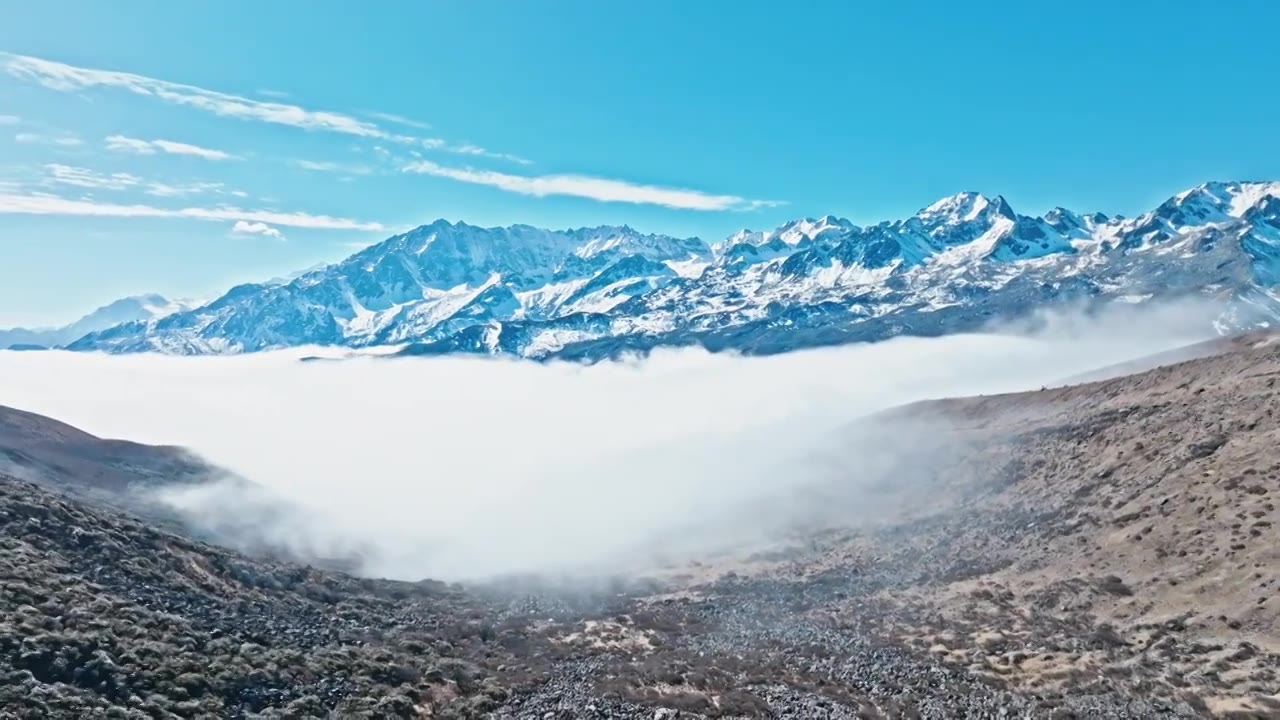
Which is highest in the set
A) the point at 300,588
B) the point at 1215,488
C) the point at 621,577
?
the point at 1215,488

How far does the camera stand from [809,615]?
70.4 m

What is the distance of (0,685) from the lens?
35.9 m

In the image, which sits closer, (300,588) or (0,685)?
(0,685)

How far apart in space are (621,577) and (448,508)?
84.9m

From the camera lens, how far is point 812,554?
9194cm

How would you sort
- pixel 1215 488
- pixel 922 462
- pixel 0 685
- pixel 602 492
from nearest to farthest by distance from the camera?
pixel 0 685, pixel 1215 488, pixel 922 462, pixel 602 492

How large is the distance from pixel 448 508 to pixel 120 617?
128 m

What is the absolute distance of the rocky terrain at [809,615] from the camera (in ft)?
144

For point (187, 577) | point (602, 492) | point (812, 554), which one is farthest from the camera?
point (602, 492)

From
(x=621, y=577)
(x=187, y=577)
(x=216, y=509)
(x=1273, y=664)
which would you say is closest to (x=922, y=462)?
(x=621, y=577)

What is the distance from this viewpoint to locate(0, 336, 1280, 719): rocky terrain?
43.9 m

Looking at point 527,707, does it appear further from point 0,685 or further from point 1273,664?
point 1273,664

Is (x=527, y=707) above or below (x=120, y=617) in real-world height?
below

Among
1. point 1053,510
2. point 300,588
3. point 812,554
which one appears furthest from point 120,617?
point 1053,510
